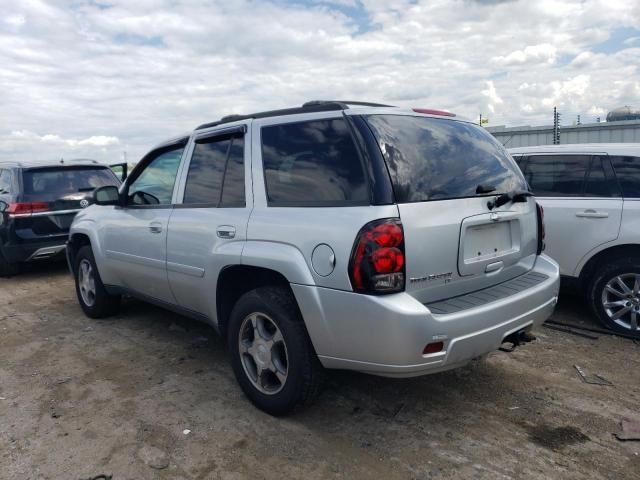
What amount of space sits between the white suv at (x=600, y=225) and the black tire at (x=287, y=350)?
3106 mm

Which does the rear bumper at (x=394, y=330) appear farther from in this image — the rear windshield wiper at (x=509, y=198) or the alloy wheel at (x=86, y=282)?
the alloy wheel at (x=86, y=282)

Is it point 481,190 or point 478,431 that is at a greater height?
point 481,190

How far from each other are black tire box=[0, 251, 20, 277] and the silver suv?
16.0 feet

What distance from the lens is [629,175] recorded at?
184 inches

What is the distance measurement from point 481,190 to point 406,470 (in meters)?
1.60

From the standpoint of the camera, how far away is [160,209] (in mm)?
4078

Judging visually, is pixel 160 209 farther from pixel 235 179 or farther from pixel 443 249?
pixel 443 249

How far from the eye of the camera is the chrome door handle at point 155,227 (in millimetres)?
4012

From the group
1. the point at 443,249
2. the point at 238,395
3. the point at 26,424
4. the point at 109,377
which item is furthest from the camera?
the point at 109,377

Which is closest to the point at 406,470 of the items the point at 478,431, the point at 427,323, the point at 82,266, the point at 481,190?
the point at 478,431

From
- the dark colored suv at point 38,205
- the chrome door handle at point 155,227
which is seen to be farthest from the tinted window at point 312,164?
the dark colored suv at point 38,205

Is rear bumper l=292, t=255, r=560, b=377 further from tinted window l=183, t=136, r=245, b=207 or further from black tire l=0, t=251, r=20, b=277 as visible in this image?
black tire l=0, t=251, r=20, b=277

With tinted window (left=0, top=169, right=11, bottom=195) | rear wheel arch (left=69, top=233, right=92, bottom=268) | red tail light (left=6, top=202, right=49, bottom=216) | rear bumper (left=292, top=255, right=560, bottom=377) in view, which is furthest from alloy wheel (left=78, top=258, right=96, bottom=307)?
rear bumper (left=292, top=255, right=560, bottom=377)

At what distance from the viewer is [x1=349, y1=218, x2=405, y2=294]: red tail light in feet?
8.30
